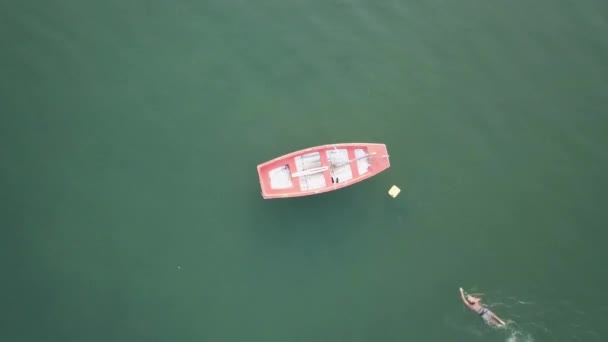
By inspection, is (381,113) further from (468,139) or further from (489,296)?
(489,296)

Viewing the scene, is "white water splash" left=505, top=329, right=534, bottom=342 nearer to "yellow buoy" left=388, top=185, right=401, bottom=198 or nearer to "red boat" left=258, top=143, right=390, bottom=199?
"yellow buoy" left=388, top=185, right=401, bottom=198

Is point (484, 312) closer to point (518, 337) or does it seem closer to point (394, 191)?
point (518, 337)

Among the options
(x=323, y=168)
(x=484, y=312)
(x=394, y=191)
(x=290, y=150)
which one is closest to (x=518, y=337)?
(x=484, y=312)

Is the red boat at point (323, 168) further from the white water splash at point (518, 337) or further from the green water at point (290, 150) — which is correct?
the white water splash at point (518, 337)

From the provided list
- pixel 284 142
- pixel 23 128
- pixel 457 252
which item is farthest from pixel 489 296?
pixel 23 128

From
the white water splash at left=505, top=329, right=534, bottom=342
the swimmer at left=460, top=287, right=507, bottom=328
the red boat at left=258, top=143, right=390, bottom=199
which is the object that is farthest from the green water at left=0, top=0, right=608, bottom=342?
the red boat at left=258, top=143, right=390, bottom=199

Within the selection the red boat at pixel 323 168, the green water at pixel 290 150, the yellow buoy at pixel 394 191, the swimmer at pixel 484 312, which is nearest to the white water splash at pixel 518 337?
the green water at pixel 290 150
